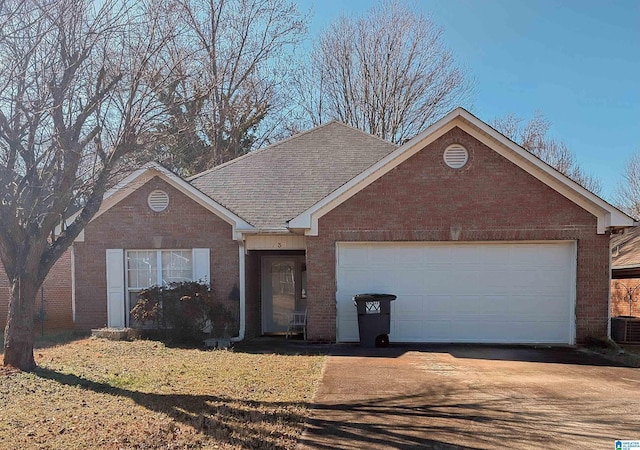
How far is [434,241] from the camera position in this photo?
1082 centimetres

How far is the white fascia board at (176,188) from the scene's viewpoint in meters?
11.5

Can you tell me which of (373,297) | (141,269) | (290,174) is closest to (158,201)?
(141,269)

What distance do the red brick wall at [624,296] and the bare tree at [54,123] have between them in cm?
1748

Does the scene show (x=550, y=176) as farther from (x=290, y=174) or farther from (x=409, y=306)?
(x=290, y=174)

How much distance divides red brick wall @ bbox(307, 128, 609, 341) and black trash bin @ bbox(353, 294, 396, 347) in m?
0.75

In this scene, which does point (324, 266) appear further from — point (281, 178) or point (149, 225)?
point (149, 225)

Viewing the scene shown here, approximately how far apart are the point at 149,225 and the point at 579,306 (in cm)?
1035

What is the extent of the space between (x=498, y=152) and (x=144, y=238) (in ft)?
28.8

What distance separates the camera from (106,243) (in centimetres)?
1198

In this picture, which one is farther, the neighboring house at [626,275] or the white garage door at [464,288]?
the neighboring house at [626,275]

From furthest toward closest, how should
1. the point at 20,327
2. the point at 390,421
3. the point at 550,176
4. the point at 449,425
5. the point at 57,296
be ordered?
the point at 57,296 → the point at 550,176 → the point at 20,327 → the point at 390,421 → the point at 449,425

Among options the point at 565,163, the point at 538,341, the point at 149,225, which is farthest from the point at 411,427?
the point at 565,163

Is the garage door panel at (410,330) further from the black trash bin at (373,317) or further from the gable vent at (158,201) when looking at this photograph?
the gable vent at (158,201)

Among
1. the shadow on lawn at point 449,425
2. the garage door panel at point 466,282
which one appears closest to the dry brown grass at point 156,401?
the shadow on lawn at point 449,425
